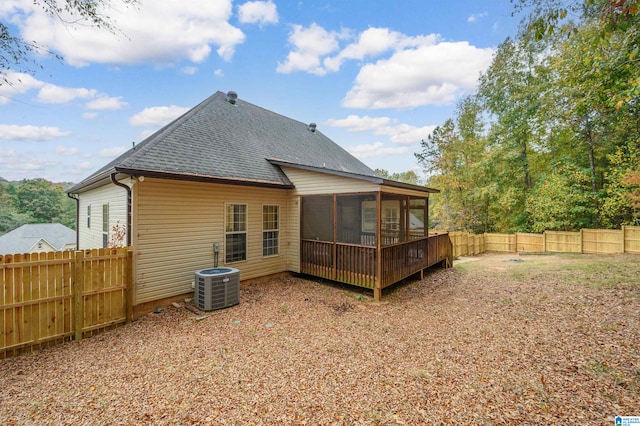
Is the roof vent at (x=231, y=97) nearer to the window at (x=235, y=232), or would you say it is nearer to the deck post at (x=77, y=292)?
the window at (x=235, y=232)

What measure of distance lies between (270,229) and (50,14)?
19.7 ft

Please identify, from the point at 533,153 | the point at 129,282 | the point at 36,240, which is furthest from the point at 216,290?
the point at 36,240

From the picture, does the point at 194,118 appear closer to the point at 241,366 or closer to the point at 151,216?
the point at 151,216

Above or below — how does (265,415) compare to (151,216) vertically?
below

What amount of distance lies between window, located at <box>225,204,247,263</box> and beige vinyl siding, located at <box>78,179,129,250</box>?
2.29 meters

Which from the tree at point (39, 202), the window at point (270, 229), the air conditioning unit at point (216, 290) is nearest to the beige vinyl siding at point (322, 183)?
the window at point (270, 229)

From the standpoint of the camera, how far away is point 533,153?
1845 cm

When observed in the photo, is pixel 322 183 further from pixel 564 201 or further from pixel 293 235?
pixel 564 201

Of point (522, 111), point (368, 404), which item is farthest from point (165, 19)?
point (522, 111)

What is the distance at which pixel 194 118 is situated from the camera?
848cm

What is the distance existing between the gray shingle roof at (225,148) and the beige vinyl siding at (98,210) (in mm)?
455

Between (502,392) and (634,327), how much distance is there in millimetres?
3571

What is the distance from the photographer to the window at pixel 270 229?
7941 mm

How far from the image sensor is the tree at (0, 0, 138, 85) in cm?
340
